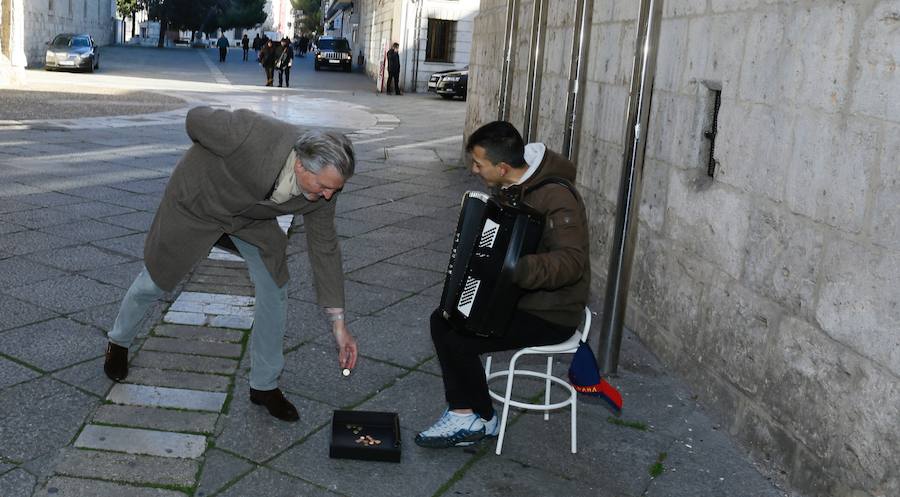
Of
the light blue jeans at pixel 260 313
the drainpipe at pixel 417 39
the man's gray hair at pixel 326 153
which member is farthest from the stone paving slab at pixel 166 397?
the drainpipe at pixel 417 39

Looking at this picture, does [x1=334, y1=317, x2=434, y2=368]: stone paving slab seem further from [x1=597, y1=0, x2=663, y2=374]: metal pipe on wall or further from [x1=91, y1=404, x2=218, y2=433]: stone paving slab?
[x1=91, y1=404, x2=218, y2=433]: stone paving slab

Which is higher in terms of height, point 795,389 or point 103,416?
point 795,389

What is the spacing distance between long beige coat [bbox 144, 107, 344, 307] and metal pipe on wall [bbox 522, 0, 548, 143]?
499 centimetres

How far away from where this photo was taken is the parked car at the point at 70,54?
95.1 ft

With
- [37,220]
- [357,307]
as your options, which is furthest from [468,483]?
[37,220]

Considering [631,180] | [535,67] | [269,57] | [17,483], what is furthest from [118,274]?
[269,57]

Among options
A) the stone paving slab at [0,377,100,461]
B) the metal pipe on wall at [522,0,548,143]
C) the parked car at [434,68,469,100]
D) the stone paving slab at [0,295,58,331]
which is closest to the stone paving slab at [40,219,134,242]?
the stone paving slab at [0,295,58,331]

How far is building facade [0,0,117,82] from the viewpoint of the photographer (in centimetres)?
2281

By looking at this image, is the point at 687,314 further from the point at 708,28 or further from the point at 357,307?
the point at 357,307

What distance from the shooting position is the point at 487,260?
3279mm

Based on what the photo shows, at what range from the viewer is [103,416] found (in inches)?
150

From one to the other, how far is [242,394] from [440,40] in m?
27.7

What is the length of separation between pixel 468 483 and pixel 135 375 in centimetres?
176

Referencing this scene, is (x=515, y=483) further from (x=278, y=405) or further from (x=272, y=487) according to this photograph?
(x=278, y=405)
